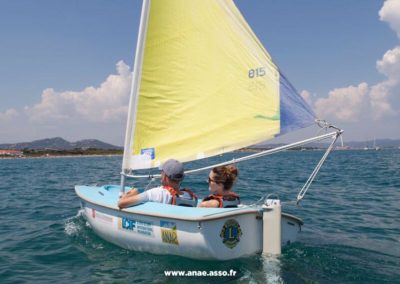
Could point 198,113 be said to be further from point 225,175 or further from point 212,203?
point 212,203

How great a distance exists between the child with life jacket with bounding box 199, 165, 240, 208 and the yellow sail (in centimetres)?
83

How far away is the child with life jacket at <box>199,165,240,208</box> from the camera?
276 inches

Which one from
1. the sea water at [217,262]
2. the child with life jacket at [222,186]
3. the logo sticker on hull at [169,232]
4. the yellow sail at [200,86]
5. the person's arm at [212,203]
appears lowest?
the sea water at [217,262]

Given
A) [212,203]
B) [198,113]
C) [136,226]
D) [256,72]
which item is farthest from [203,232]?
[256,72]

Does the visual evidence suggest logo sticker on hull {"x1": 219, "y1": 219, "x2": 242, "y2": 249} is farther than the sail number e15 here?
No

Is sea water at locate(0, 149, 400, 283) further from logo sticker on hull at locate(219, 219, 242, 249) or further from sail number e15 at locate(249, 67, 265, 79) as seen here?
sail number e15 at locate(249, 67, 265, 79)

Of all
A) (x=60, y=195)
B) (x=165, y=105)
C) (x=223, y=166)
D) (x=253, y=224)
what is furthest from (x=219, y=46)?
(x=60, y=195)

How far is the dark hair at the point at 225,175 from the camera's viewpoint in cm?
701

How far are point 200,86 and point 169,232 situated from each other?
A: 3174 millimetres

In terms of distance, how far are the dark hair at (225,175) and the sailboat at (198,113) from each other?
29 cm

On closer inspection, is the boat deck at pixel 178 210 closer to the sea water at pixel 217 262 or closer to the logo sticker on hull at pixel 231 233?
the logo sticker on hull at pixel 231 233

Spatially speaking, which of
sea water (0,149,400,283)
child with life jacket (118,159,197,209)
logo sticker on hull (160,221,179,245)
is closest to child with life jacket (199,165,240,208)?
child with life jacket (118,159,197,209)

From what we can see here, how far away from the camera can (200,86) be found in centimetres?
808

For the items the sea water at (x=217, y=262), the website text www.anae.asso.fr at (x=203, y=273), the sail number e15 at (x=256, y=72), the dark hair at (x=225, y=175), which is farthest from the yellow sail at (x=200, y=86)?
the website text www.anae.asso.fr at (x=203, y=273)
